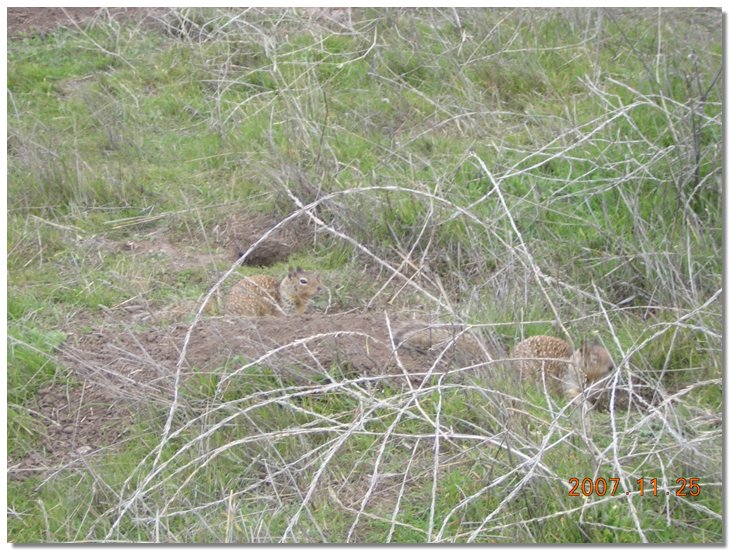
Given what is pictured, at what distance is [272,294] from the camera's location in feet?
21.2

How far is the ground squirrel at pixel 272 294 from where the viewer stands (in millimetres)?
6195

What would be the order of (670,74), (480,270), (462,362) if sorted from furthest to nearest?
(670,74) < (480,270) < (462,362)

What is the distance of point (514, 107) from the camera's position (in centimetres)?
804

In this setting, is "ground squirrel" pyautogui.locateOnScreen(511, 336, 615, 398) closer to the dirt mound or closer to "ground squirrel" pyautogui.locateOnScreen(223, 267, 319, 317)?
the dirt mound

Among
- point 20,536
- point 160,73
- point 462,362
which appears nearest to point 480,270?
point 462,362

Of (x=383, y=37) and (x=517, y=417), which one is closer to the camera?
(x=517, y=417)

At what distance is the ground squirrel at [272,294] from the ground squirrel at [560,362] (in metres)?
1.58

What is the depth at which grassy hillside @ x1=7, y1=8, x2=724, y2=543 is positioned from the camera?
4.27 m

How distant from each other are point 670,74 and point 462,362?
3389mm

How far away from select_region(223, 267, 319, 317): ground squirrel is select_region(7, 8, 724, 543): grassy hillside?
0.22 metres

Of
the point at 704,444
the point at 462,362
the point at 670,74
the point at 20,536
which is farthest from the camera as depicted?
the point at 670,74

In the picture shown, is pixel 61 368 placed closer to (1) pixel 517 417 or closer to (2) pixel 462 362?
(2) pixel 462 362
